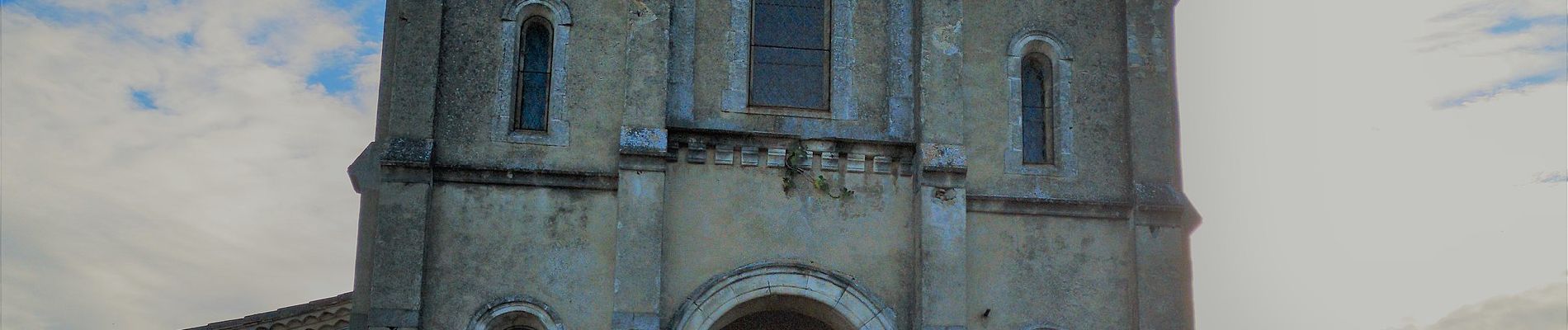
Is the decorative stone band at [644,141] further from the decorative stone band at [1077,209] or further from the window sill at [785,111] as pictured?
the decorative stone band at [1077,209]

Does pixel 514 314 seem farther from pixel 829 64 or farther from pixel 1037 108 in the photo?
pixel 1037 108

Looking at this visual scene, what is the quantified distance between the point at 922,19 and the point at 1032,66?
154cm

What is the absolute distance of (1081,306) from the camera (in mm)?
16453

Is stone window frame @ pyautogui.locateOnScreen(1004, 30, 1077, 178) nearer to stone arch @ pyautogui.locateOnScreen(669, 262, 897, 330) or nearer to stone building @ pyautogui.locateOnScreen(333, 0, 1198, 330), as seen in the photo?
stone building @ pyautogui.locateOnScreen(333, 0, 1198, 330)

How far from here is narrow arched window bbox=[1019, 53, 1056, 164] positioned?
17.1 metres

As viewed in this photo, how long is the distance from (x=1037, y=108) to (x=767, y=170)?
10.2ft

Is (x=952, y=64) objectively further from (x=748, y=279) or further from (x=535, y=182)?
(x=535, y=182)

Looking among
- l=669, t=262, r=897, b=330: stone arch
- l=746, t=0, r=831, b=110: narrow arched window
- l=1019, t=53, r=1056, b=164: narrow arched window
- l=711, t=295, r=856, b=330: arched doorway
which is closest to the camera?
l=669, t=262, r=897, b=330: stone arch

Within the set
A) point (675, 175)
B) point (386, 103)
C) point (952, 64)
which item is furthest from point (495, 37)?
point (952, 64)

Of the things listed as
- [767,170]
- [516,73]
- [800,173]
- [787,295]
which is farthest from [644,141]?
[787,295]

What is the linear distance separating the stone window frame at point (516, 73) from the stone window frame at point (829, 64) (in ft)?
5.23

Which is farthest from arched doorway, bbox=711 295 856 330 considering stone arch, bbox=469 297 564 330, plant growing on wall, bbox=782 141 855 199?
stone arch, bbox=469 297 564 330

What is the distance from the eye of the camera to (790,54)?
1703cm

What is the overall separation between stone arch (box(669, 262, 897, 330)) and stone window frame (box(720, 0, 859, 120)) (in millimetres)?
1631
